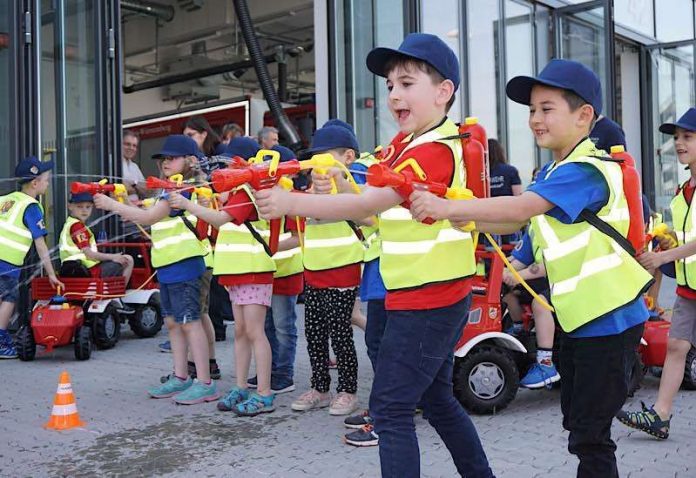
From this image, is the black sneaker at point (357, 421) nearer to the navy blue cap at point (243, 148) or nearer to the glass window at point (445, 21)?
the navy blue cap at point (243, 148)

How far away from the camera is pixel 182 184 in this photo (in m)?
4.92

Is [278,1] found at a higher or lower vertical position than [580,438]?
higher

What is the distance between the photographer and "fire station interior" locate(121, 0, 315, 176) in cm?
1507

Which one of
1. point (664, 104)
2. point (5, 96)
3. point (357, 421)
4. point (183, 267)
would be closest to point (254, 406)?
point (357, 421)

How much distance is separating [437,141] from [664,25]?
1873cm

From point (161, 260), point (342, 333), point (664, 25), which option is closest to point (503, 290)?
point (342, 333)

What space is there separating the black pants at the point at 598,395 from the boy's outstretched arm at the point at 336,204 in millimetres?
926

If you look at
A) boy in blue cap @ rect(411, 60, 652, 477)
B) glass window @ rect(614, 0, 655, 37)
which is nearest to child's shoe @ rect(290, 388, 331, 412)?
boy in blue cap @ rect(411, 60, 652, 477)

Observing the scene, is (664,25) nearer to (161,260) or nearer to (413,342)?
(161,260)

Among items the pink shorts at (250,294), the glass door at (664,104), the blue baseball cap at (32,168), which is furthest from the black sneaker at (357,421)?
the glass door at (664,104)

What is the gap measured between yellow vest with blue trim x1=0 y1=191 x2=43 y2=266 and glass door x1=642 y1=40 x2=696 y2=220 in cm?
1533

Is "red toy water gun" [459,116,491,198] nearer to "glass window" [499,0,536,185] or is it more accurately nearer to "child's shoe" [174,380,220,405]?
"child's shoe" [174,380,220,405]

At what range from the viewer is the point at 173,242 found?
18.9ft

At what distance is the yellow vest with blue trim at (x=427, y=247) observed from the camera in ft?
10.3
